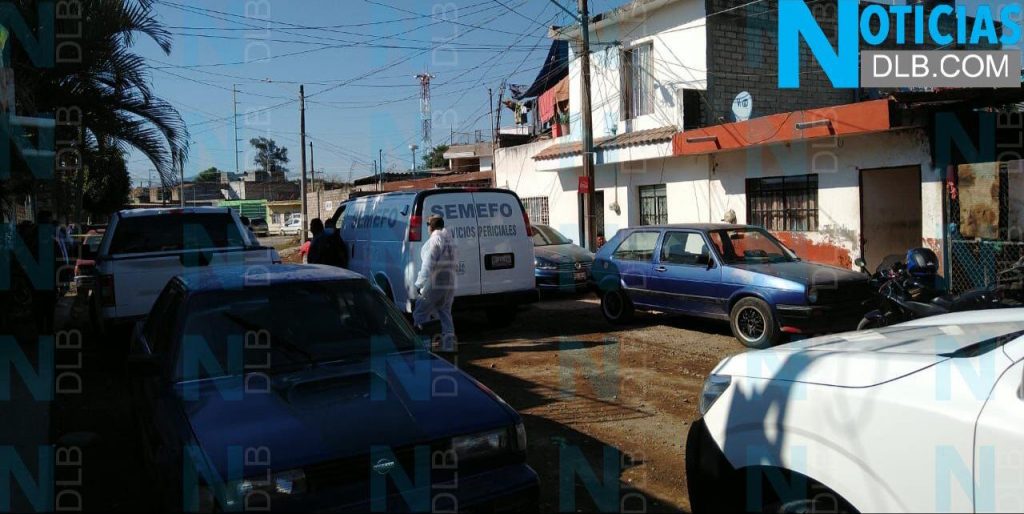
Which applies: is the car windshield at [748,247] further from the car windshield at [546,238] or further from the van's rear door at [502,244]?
the car windshield at [546,238]

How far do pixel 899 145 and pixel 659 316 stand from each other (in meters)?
5.11

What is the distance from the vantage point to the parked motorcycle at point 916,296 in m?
7.07

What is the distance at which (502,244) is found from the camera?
388 inches

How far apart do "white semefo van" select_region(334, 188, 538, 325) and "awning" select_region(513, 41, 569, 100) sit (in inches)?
509

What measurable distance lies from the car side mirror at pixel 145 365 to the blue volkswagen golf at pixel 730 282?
683 centimetres

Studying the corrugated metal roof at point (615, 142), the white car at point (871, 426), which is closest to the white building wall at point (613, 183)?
the corrugated metal roof at point (615, 142)

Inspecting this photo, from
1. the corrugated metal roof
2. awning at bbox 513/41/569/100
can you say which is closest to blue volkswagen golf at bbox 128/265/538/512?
the corrugated metal roof

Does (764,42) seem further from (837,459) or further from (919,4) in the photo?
(837,459)

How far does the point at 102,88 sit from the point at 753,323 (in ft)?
32.8

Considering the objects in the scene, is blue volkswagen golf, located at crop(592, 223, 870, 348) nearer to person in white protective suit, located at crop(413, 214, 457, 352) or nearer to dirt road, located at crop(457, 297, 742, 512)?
dirt road, located at crop(457, 297, 742, 512)

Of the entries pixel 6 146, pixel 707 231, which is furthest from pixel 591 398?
pixel 6 146

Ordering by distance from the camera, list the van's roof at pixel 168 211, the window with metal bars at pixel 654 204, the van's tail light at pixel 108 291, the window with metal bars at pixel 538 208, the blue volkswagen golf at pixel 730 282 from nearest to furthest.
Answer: the van's tail light at pixel 108 291 < the blue volkswagen golf at pixel 730 282 < the van's roof at pixel 168 211 < the window with metal bars at pixel 654 204 < the window with metal bars at pixel 538 208

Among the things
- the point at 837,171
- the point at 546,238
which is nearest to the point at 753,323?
the point at 837,171

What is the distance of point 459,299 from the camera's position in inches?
375
